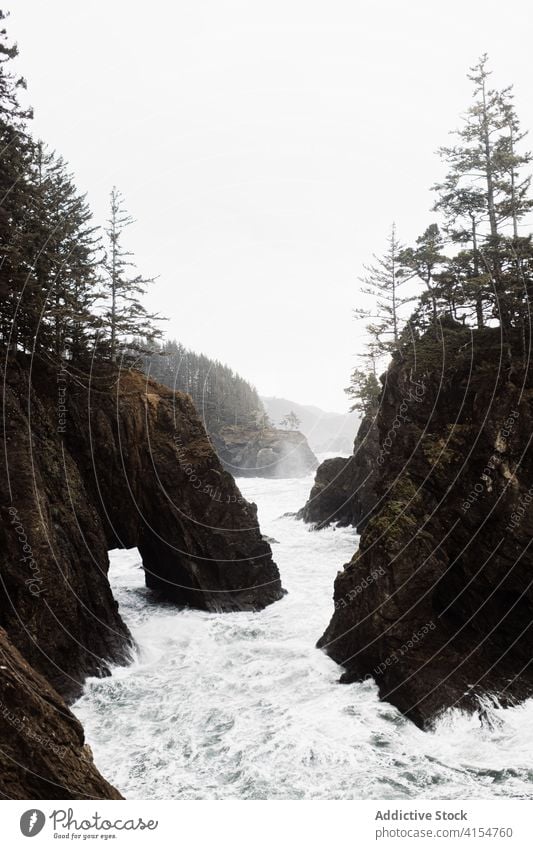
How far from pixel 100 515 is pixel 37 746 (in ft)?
41.8

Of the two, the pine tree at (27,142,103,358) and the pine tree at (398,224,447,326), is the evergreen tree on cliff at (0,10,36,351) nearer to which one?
the pine tree at (27,142,103,358)

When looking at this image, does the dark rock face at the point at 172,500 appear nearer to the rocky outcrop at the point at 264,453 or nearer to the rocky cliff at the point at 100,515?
the rocky cliff at the point at 100,515

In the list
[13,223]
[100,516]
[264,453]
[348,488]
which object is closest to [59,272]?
[13,223]

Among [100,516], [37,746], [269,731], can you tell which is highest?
[100,516]

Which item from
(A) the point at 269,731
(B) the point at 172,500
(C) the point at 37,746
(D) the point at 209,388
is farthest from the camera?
(D) the point at 209,388

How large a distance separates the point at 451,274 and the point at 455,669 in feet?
52.6

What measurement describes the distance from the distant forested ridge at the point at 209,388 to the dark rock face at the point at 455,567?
75.6 metres

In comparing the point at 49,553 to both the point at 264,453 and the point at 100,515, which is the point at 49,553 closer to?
the point at 100,515

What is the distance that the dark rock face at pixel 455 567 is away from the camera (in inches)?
511

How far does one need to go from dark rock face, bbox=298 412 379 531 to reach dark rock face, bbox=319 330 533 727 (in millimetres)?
19382

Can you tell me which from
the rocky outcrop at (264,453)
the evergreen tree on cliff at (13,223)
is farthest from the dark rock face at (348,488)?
the rocky outcrop at (264,453)

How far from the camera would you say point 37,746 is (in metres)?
7.35
